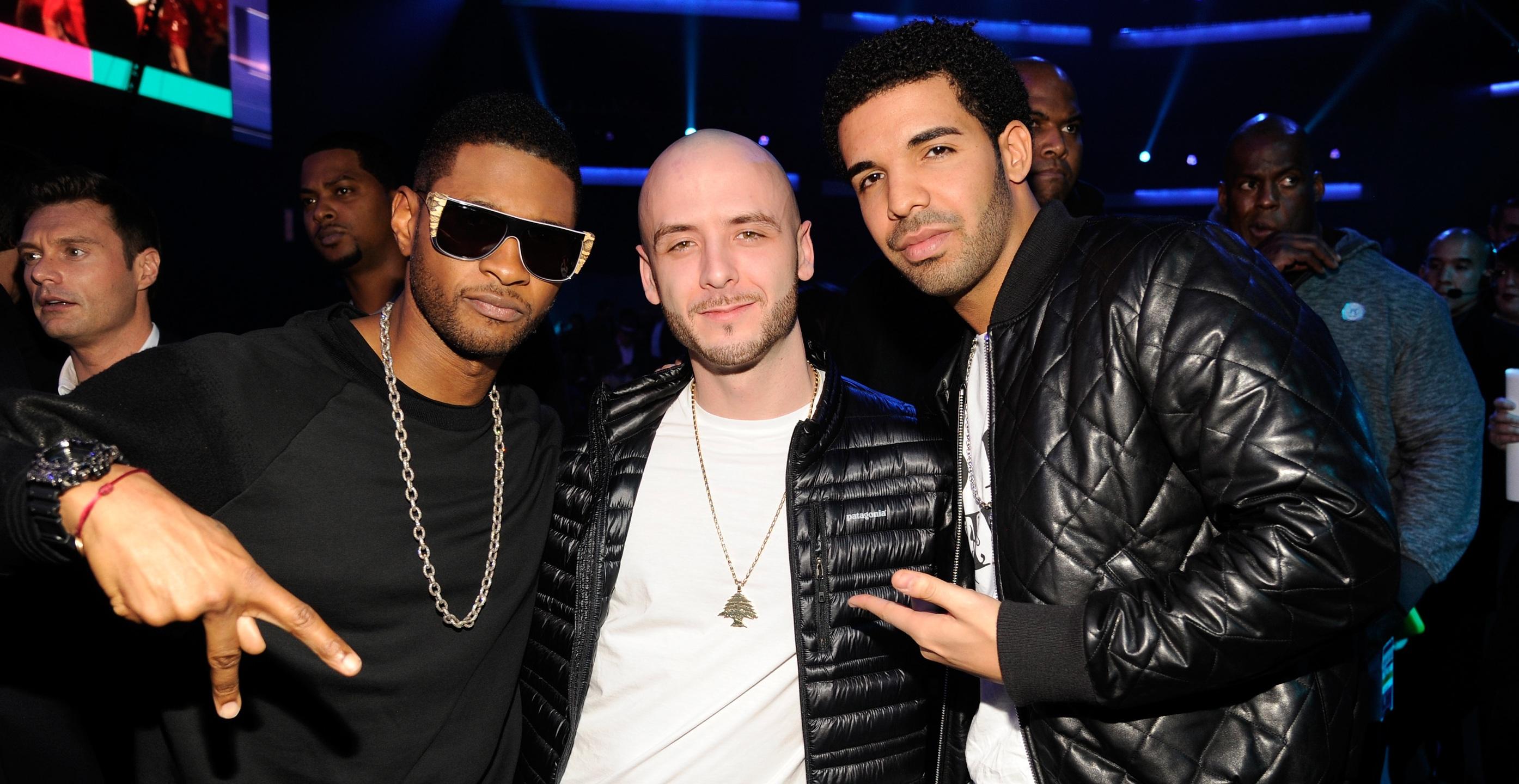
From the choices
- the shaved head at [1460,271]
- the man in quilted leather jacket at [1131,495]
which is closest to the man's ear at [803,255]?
the man in quilted leather jacket at [1131,495]

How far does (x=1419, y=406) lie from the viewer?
2627mm

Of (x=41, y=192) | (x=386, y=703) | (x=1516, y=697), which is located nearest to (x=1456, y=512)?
(x=1516, y=697)

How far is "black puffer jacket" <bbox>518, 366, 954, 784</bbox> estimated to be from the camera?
6.46 feet

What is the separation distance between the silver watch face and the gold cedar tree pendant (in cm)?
121

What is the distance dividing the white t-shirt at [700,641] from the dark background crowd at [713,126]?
1.39 metres

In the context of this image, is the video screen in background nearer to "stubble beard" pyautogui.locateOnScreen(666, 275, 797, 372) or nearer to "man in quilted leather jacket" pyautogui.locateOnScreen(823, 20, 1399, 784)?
"stubble beard" pyautogui.locateOnScreen(666, 275, 797, 372)

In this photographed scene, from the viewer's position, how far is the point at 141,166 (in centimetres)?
513

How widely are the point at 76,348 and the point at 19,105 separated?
1.77m

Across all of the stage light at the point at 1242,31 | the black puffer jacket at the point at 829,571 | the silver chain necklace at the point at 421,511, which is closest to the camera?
the black puffer jacket at the point at 829,571

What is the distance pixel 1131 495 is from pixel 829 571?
28.7 inches

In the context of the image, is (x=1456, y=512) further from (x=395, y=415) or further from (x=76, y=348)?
(x=76, y=348)

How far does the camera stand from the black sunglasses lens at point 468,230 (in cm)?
223

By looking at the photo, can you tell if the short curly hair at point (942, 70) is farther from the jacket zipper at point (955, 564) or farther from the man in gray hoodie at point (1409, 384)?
the man in gray hoodie at point (1409, 384)

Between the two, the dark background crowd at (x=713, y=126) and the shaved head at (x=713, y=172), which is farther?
the dark background crowd at (x=713, y=126)
